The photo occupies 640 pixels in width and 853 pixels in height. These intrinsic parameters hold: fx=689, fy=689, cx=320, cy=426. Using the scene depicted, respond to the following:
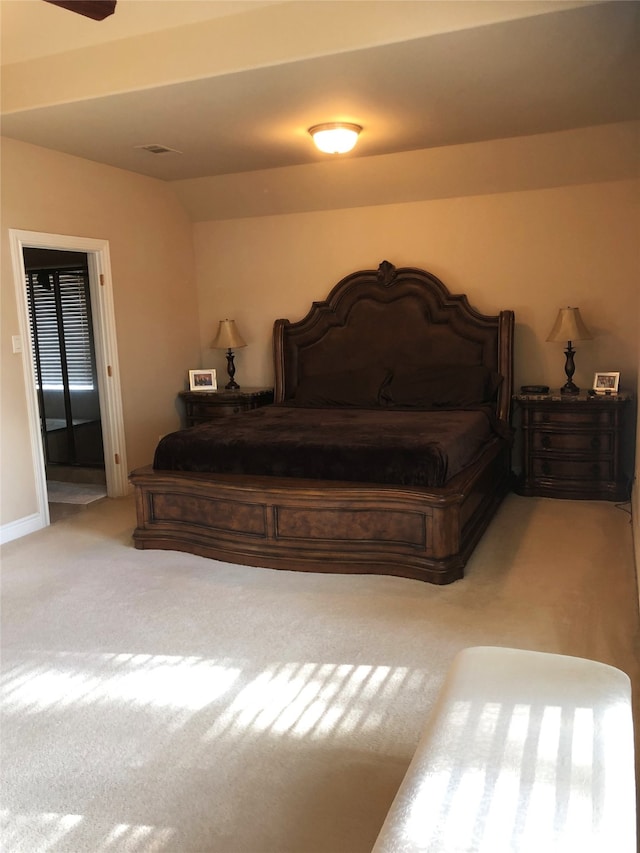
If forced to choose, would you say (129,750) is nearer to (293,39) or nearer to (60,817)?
(60,817)

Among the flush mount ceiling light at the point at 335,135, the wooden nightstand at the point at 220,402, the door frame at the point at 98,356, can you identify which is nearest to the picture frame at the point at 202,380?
the wooden nightstand at the point at 220,402

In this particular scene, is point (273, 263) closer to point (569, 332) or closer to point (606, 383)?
point (569, 332)

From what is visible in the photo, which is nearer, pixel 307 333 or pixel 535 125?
pixel 535 125

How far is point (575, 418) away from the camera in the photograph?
487 centimetres

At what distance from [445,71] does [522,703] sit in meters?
2.91

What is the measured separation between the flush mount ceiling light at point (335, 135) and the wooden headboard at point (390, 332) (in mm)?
1461

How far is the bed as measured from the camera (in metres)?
3.63

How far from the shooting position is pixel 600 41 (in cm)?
301

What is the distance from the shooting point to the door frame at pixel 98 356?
4.55 metres

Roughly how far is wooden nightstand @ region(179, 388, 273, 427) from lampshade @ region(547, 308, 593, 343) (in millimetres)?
2446

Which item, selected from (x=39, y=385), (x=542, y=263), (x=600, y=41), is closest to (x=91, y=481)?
(x=39, y=385)

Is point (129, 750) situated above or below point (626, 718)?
below

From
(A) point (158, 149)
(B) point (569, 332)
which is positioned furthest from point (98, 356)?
(B) point (569, 332)

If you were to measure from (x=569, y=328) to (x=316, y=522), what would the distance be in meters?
2.50
